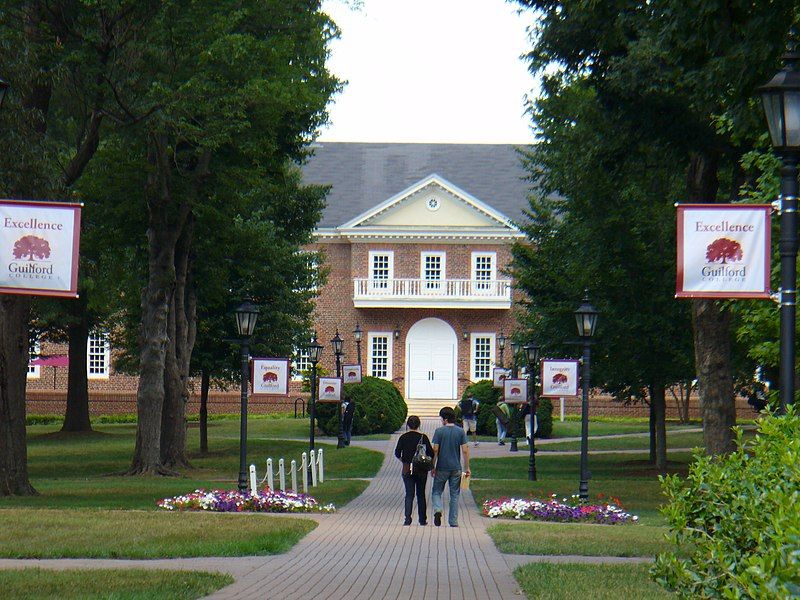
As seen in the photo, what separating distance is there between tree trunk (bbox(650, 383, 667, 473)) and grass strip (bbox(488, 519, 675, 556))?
13.1 metres

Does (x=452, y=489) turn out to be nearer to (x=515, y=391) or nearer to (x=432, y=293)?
(x=515, y=391)

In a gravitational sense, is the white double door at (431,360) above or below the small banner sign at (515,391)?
above

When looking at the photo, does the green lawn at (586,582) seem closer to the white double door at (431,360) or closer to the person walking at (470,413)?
the person walking at (470,413)

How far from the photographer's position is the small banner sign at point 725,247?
1066 centimetres

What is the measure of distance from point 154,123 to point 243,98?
166 centimetres

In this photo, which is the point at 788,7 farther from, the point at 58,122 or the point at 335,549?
the point at 58,122

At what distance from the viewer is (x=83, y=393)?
46.2 meters

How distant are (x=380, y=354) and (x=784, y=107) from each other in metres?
50.6

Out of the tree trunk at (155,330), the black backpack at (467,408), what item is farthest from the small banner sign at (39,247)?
the black backpack at (467,408)

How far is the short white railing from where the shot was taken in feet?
194

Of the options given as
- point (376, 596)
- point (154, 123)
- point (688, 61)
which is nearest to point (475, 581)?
point (376, 596)

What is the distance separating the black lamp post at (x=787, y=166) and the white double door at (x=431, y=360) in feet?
163

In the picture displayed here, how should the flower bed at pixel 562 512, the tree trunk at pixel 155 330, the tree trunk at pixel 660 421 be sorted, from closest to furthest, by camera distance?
1. the flower bed at pixel 562 512
2. the tree trunk at pixel 155 330
3. the tree trunk at pixel 660 421

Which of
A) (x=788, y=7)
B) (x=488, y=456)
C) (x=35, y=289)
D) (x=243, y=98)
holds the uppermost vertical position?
(x=243, y=98)
